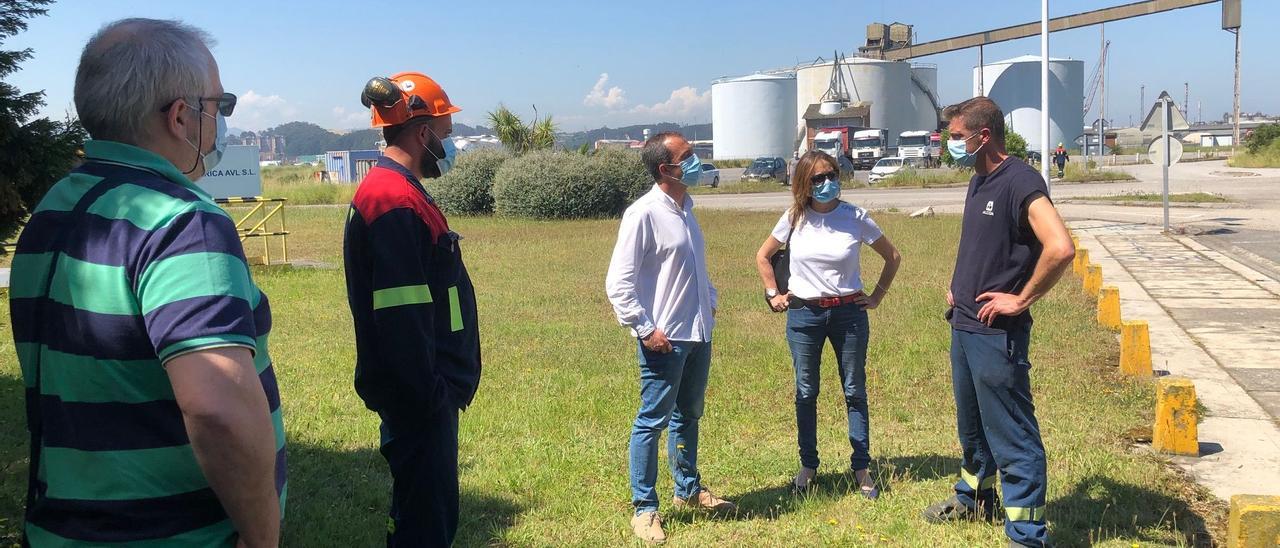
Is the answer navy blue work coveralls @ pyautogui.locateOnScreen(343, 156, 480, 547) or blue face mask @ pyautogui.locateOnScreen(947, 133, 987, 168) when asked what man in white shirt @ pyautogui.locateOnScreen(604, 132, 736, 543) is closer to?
blue face mask @ pyautogui.locateOnScreen(947, 133, 987, 168)

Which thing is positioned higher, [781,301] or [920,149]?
[920,149]

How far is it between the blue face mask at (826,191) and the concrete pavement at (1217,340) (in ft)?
8.43

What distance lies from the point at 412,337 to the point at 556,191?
2526 centimetres

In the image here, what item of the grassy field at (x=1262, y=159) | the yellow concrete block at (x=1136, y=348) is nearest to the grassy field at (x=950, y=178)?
the grassy field at (x=1262, y=159)

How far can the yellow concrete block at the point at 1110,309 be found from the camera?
959 cm

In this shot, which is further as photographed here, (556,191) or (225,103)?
(556,191)

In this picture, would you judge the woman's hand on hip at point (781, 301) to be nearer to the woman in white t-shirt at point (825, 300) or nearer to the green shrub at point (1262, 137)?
the woman in white t-shirt at point (825, 300)

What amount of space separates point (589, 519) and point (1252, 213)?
2429cm

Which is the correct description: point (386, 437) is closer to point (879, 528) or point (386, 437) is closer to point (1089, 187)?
point (879, 528)

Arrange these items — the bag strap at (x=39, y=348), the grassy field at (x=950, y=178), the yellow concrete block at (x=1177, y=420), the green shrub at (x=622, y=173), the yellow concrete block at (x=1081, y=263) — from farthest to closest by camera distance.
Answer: the grassy field at (x=950, y=178), the green shrub at (x=622, y=173), the yellow concrete block at (x=1081, y=263), the yellow concrete block at (x=1177, y=420), the bag strap at (x=39, y=348)

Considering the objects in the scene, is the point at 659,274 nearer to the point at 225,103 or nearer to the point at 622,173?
the point at 225,103

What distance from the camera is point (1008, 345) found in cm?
422

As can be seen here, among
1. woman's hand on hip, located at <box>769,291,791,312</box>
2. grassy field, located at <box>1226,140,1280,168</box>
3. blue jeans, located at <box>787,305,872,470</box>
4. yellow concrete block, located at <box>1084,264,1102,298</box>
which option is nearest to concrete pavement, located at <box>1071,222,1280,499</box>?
yellow concrete block, located at <box>1084,264,1102,298</box>

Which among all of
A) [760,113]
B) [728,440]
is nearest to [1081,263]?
[728,440]
